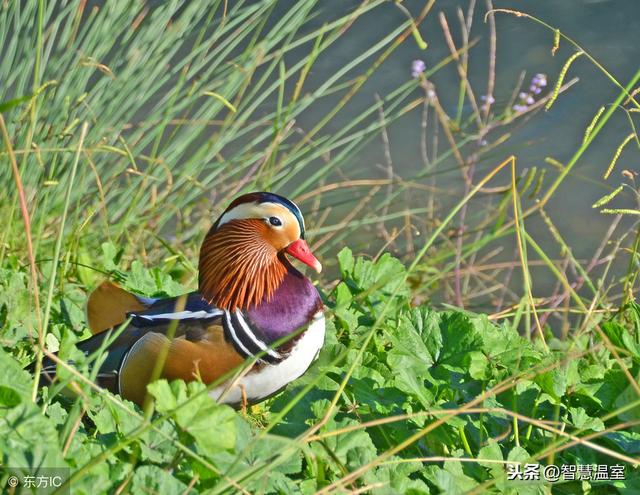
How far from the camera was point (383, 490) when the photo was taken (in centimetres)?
157

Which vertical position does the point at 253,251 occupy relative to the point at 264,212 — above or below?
below

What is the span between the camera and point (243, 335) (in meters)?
2.11

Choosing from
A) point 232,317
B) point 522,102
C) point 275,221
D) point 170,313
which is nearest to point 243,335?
point 232,317

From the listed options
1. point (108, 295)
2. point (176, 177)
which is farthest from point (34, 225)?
point (108, 295)

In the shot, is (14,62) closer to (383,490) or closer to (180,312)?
(180,312)

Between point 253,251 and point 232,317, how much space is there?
199 mm

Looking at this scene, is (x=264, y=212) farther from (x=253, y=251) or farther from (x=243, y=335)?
(x=243, y=335)

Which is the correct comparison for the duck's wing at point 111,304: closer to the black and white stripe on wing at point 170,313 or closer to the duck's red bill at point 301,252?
the black and white stripe on wing at point 170,313

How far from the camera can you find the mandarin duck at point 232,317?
6.79ft

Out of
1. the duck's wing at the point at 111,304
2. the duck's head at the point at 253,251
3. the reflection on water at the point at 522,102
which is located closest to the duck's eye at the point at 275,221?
the duck's head at the point at 253,251

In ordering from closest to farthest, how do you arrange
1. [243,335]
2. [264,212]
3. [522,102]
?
[243,335], [264,212], [522,102]

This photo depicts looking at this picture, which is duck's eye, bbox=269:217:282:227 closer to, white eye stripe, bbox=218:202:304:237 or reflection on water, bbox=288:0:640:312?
white eye stripe, bbox=218:202:304:237

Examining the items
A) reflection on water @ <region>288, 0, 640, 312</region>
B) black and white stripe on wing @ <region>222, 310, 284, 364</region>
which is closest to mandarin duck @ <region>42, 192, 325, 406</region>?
black and white stripe on wing @ <region>222, 310, 284, 364</region>

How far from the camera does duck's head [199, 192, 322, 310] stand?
2.20 m
